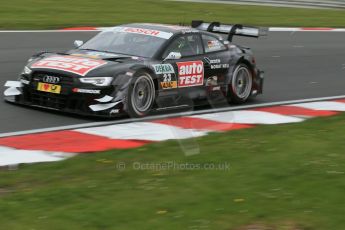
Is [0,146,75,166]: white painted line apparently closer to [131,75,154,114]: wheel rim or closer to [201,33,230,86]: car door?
[131,75,154,114]: wheel rim

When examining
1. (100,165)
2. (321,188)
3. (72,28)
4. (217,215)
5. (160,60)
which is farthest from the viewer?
(72,28)

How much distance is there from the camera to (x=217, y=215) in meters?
5.38

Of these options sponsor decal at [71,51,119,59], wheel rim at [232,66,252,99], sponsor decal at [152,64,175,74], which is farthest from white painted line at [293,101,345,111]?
sponsor decal at [71,51,119,59]

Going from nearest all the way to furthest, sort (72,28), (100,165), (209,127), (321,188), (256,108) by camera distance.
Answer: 1. (321,188)
2. (100,165)
3. (209,127)
4. (256,108)
5. (72,28)

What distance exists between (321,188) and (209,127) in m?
3.15

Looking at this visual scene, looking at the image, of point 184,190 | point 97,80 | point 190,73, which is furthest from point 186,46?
point 184,190

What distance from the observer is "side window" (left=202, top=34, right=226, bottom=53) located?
11086mm

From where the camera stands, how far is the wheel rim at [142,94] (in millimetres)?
9484

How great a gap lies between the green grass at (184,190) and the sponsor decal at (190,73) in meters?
2.52

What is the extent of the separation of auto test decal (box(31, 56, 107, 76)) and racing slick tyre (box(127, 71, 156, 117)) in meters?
0.54

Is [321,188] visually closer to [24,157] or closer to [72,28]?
[24,157]

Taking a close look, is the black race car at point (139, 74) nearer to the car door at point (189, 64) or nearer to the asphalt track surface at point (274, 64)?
the car door at point (189, 64)

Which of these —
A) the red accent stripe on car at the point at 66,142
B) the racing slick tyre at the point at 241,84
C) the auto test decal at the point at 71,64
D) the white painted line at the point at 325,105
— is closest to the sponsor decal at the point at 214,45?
the racing slick tyre at the point at 241,84

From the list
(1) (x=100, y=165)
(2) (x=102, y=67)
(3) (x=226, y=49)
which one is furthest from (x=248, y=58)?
(1) (x=100, y=165)
